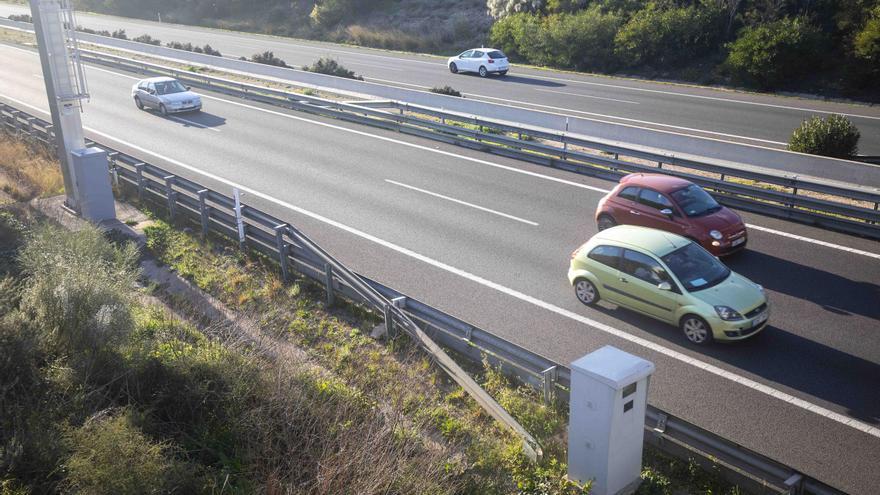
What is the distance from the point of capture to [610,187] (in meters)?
17.8

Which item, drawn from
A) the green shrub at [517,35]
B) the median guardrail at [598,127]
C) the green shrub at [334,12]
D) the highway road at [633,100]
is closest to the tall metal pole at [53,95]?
the median guardrail at [598,127]

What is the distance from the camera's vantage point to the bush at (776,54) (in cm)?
3228

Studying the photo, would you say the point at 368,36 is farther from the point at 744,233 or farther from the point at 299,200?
the point at 744,233

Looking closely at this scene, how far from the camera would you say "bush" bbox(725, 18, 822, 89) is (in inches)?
1271

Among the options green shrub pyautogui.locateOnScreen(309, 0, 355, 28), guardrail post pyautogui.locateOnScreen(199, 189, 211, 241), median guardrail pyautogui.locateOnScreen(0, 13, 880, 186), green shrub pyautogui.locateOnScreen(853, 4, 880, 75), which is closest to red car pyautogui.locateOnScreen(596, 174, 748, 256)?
median guardrail pyautogui.locateOnScreen(0, 13, 880, 186)

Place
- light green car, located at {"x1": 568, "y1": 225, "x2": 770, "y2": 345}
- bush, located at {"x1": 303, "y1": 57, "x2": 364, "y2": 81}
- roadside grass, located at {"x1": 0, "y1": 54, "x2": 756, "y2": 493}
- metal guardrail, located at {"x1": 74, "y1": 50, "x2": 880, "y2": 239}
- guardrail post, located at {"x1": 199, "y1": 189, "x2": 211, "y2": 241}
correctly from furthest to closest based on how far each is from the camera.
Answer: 1. bush, located at {"x1": 303, "y1": 57, "x2": 364, "y2": 81}
2. metal guardrail, located at {"x1": 74, "y1": 50, "x2": 880, "y2": 239}
3. guardrail post, located at {"x1": 199, "y1": 189, "x2": 211, "y2": 241}
4. light green car, located at {"x1": 568, "y1": 225, "x2": 770, "y2": 345}
5. roadside grass, located at {"x1": 0, "y1": 54, "x2": 756, "y2": 493}

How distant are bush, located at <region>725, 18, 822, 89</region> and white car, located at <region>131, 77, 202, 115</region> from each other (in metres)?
25.1

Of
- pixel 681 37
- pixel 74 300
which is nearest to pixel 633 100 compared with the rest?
pixel 681 37

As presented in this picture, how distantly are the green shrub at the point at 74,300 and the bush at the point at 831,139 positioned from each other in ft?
58.8

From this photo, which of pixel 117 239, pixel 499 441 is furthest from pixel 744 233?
pixel 117 239

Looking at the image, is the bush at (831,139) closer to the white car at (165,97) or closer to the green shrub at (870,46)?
the green shrub at (870,46)

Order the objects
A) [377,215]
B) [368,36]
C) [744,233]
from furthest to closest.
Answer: [368,36] < [377,215] < [744,233]

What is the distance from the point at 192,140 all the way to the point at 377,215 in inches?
400

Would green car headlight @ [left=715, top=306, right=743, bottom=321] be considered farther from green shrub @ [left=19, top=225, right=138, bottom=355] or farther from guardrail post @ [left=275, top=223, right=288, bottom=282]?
green shrub @ [left=19, top=225, right=138, bottom=355]
